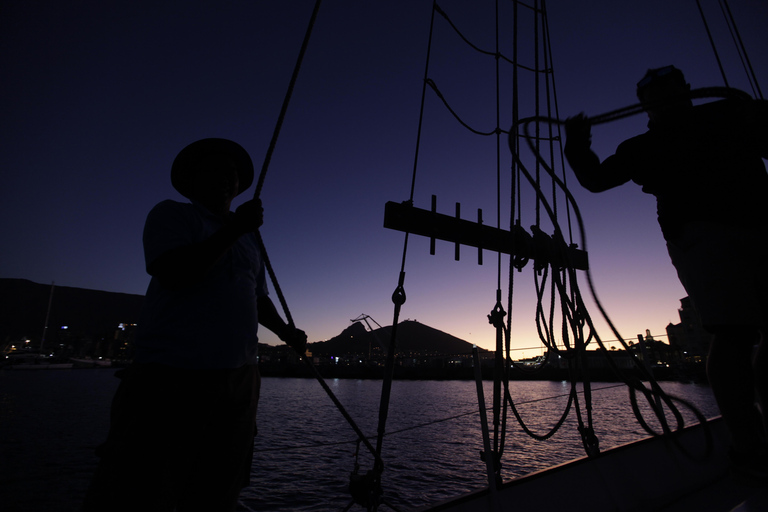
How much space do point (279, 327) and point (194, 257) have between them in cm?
90

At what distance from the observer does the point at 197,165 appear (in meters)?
1.80

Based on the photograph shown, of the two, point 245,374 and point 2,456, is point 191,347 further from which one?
point 2,456

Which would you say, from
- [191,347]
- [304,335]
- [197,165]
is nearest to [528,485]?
[304,335]

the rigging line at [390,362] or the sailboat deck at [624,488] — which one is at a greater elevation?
the rigging line at [390,362]

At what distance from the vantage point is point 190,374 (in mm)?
1294

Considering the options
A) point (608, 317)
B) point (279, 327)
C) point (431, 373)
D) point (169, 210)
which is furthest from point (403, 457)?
point (431, 373)

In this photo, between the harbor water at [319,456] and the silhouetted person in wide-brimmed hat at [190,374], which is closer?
the silhouetted person in wide-brimmed hat at [190,374]

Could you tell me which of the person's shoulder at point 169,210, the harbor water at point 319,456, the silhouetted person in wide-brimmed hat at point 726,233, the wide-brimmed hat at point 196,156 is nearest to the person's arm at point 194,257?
the person's shoulder at point 169,210

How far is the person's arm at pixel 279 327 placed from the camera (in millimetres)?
2014

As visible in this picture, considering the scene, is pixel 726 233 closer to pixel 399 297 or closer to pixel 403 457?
pixel 399 297

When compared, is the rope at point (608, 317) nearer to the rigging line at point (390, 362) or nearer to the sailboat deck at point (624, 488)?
the sailboat deck at point (624, 488)

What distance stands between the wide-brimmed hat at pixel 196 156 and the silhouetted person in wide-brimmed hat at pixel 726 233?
2.00 m

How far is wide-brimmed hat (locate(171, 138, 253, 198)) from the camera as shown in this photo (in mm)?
1794

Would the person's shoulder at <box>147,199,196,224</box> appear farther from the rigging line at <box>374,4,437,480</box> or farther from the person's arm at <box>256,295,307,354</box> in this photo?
the rigging line at <box>374,4,437,480</box>
